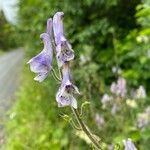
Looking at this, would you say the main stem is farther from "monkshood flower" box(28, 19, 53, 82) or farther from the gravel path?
the gravel path

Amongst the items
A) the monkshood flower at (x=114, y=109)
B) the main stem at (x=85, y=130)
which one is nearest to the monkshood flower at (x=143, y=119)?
the monkshood flower at (x=114, y=109)

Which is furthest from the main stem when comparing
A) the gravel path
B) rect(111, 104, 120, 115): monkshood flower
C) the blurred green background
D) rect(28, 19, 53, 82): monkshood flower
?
rect(111, 104, 120, 115): monkshood flower

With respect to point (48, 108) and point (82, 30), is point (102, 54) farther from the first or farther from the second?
point (48, 108)

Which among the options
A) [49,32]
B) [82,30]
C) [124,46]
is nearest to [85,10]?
[82,30]

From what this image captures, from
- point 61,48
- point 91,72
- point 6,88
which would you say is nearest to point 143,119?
point 91,72

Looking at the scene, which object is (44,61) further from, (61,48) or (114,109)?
(114,109)

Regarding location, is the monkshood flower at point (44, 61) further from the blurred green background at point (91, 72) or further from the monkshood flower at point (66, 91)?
the blurred green background at point (91, 72)

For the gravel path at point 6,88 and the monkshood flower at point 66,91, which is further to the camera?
the gravel path at point 6,88
